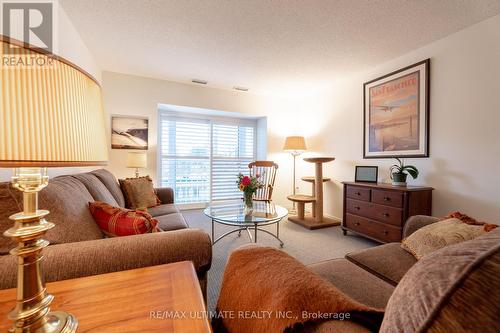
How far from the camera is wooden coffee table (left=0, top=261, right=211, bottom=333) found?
1.83 ft

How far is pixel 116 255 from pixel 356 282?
3.64 ft

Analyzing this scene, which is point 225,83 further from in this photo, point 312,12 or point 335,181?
point 335,181

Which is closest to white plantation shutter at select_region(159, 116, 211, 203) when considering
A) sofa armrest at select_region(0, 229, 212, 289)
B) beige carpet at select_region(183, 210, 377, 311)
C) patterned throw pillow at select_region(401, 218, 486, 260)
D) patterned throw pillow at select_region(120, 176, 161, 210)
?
beige carpet at select_region(183, 210, 377, 311)

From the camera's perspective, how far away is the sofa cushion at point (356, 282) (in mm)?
934

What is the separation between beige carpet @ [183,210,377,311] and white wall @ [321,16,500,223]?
1.08 meters

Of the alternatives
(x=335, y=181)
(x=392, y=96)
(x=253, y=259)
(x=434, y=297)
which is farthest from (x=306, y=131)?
(x=434, y=297)

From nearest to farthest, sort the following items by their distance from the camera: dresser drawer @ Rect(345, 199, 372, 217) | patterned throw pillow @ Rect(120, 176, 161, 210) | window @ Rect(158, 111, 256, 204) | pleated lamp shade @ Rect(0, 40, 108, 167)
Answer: pleated lamp shade @ Rect(0, 40, 108, 167)
patterned throw pillow @ Rect(120, 176, 161, 210)
dresser drawer @ Rect(345, 199, 372, 217)
window @ Rect(158, 111, 256, 204)

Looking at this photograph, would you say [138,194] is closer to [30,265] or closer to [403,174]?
[30,265]

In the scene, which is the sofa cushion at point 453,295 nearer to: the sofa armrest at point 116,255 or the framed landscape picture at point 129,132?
the sofa armrest at point 116,255

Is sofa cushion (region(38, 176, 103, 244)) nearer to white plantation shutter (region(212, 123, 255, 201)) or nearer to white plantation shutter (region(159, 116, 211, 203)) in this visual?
white plantation shutter (region(159, 116, 211, 203))

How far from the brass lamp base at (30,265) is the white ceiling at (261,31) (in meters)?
2.02

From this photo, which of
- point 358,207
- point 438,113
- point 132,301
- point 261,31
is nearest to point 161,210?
point 132,301

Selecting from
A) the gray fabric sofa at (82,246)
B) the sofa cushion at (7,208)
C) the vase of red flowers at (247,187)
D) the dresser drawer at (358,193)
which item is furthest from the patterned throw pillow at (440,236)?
the sofa cushion at (7,208)

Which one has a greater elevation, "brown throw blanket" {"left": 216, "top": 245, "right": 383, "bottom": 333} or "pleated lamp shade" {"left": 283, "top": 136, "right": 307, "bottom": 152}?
"pleated lamp shade" {"left": 283, "top": 136, "right": 307, "bottom": 152}
